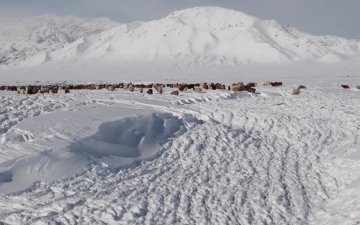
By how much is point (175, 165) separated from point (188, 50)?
99732 mm

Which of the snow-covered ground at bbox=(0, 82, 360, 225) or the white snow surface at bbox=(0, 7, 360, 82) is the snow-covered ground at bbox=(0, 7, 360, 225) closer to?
the snow-covered ground at bbox=(0, 82, 360, 225)

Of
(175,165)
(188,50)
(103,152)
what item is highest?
(188,50)

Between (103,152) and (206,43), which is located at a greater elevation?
(206,43)

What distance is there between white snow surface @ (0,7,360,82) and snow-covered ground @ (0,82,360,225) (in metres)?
68.2

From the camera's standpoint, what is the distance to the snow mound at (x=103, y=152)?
33.3 ft

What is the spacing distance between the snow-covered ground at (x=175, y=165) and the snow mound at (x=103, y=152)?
33mm

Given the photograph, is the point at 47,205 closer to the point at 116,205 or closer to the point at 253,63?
the point at 116,205

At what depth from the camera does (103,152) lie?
12000 mm

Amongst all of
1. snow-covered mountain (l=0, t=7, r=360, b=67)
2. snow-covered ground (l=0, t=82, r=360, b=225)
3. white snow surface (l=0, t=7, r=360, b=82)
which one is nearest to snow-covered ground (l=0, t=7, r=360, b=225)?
snow-covered ground (l=0, t=82, r=360, b=225)

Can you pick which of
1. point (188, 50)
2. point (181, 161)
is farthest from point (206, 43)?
point (181, 161)

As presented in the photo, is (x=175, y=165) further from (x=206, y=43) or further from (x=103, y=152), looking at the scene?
(x=206, y=43)

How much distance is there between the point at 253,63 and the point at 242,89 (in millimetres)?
69996

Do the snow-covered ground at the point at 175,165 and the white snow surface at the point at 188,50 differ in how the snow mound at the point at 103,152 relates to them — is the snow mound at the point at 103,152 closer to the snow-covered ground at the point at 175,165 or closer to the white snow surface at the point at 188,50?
the snow-covered ground at the point at 175,165

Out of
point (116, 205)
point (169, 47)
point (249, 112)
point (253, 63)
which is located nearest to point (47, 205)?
point (116, 205)
